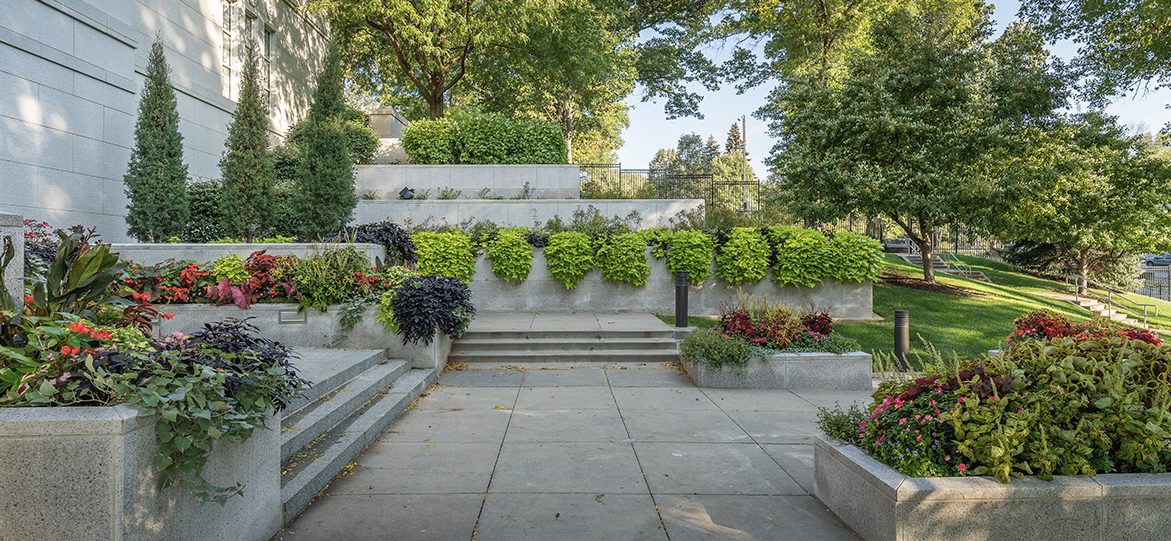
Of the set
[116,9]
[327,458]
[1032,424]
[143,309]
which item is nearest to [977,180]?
[1032,424]

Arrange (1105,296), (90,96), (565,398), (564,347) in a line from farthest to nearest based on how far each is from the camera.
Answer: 1. (1105,296)
2. (90,96)
3. (564,347)
4. (565,398)

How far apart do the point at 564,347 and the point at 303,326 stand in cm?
408

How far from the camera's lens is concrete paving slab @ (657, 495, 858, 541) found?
3.63 metres

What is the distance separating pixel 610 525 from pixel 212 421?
238cm

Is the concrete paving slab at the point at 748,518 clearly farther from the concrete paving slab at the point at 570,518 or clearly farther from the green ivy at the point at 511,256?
the green ivy at the point at 511,256

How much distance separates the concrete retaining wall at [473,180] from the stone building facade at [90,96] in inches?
160

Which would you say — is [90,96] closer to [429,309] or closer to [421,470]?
[429,309]

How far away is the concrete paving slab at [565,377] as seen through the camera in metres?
8.12

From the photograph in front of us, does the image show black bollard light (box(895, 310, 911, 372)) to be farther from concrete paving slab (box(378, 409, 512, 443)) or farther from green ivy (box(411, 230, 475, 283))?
green ivy (box(411, 230, 475, 283))

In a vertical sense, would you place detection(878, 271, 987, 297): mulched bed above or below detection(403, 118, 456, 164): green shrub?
below

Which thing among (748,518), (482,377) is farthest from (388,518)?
(482,377)

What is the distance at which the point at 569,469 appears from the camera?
4.73 metres

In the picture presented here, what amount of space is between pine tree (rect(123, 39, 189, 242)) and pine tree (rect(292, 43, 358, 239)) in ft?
6.95

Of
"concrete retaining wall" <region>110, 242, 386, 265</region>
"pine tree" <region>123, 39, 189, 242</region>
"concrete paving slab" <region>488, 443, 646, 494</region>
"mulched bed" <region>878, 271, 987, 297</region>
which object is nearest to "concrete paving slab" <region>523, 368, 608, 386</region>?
"concrete paving slab" <region>488, 443, 646, 494</region>
